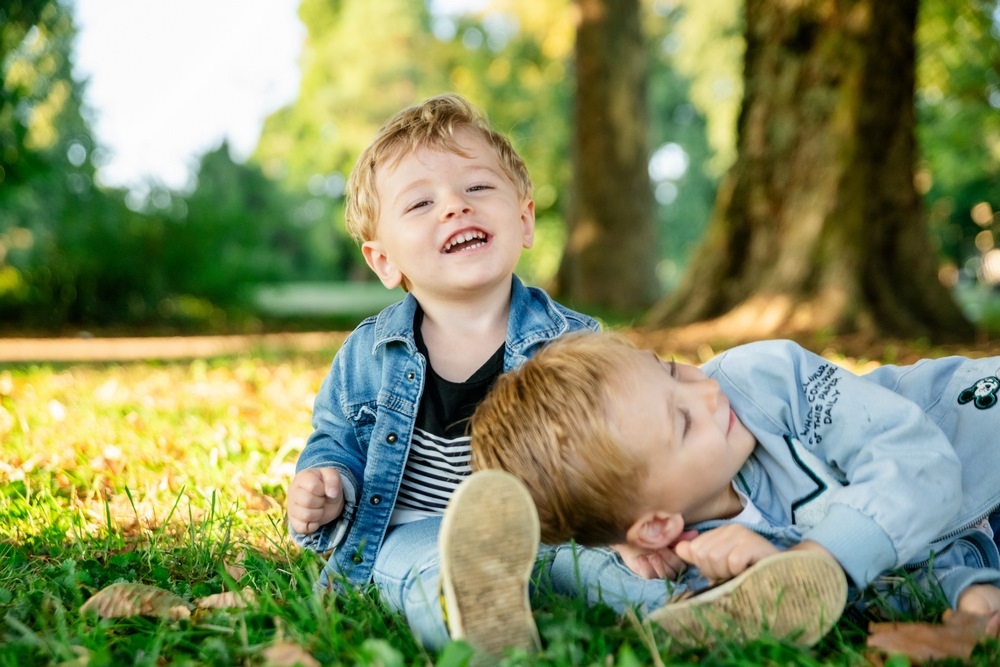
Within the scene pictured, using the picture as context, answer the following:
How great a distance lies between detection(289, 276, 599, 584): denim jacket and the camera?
7.70 feet

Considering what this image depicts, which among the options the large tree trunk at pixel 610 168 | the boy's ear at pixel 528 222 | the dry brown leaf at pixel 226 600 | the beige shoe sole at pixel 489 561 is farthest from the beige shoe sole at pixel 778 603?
the large tree trunk at pixel 610 168

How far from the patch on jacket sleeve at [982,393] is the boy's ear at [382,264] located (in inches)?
60.6

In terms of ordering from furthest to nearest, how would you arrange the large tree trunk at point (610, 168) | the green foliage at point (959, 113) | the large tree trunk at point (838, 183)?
the large tree trunk at point (610, 168) → the green foliage at point (959, 113) → the large tree trunk at point (838, 183)

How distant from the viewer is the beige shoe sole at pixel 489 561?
1538 millimetres

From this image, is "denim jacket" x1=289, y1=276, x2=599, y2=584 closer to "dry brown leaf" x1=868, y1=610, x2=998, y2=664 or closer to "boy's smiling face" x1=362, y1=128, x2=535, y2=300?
"boy's smiling face" x1=362, y1=128, x2=535, y2=300

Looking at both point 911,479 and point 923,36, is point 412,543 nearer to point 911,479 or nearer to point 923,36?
point 911,479

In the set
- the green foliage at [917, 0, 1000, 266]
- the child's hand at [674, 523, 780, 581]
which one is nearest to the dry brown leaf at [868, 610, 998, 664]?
the child's hand at [674, 523, 780, 581]

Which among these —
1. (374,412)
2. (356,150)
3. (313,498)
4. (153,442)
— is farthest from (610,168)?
(356,150)

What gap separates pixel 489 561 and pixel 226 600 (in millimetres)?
730

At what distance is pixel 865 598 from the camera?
190cm

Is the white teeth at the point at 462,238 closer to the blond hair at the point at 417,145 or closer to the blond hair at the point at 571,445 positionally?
the blond hair at the point at 417,145

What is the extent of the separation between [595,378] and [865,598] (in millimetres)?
748

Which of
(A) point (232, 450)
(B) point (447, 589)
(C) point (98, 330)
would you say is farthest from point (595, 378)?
(C) point (98, 330)

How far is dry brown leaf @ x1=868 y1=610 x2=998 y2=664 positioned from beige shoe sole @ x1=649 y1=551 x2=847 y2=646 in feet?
0.37
